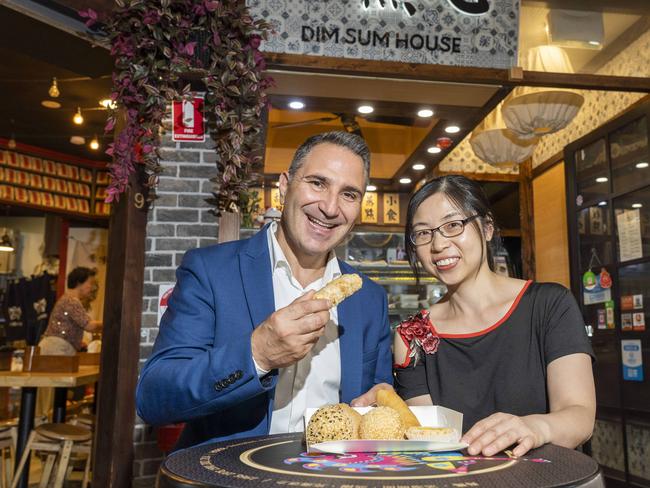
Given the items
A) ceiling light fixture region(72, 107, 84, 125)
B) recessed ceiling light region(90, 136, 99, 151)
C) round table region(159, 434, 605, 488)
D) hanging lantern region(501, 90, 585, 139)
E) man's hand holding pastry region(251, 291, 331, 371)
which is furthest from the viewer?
recessed ceiling light region(90, 136, 99, 151)

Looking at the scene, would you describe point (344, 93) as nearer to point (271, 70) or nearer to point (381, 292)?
point (271, 70)

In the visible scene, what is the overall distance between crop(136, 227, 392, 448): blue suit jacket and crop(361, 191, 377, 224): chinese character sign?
18.4ft

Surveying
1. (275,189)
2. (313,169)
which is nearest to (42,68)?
(275,189)

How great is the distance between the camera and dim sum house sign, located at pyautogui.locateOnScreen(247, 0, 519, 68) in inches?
149

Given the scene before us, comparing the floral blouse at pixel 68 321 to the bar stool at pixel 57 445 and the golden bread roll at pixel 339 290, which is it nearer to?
the bar stool at pixel 57 445

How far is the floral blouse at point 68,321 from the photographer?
215 inches

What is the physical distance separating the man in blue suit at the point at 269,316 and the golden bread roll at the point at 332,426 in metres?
0.17

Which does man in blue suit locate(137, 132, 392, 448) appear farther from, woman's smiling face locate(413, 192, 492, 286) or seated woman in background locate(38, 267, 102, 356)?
seated woman in background locate(38, 267, 102, 356)

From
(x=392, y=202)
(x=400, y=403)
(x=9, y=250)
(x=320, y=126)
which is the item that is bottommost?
(x=400, y=403)

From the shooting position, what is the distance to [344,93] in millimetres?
4332

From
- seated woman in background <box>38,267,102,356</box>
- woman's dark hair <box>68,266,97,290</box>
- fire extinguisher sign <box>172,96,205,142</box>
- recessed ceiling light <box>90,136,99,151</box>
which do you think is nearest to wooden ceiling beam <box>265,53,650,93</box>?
fire extinguisher sign <box>172,96,205,142</box>

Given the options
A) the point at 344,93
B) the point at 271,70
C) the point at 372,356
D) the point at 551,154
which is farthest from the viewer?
the point at 551,154

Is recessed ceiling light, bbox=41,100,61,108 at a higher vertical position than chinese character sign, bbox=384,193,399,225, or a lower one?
higher

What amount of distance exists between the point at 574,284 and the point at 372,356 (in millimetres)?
3819
